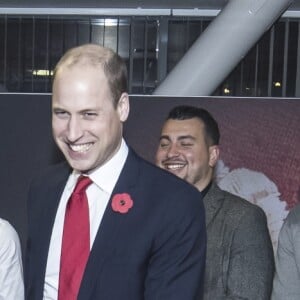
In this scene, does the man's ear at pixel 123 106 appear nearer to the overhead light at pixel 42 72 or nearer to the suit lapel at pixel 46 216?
the suit lapel at pixel 46 216

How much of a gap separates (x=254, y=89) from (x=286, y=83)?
19cm

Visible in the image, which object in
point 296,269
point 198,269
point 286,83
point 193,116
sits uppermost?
point 286,83

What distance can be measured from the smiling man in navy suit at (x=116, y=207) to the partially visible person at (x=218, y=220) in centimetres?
81

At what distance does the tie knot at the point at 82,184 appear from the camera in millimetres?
1403

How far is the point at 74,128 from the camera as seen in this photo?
49.5 inches

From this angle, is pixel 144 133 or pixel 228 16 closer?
pixel 144 133

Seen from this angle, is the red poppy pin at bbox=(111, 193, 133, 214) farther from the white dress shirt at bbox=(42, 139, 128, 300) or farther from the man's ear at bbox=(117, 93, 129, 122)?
the man's ear at bbox=(117, 93, 129, 122)

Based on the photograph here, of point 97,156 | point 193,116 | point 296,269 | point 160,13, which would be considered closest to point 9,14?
point 160,13

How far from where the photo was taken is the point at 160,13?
12.0 feet

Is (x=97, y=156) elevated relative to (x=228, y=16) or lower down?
lower down

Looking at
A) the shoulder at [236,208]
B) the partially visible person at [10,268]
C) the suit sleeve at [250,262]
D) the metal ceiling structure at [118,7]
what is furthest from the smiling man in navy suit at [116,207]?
the metal ceiling structure at [118,7]

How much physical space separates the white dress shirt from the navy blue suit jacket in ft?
0.10

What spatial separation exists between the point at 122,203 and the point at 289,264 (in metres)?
0.94

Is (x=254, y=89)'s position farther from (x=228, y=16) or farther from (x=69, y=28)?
(x=69, y=28)
